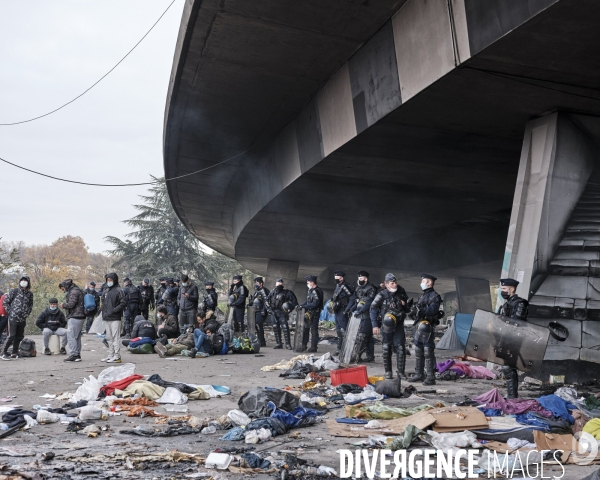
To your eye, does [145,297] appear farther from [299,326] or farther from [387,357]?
[387,357]

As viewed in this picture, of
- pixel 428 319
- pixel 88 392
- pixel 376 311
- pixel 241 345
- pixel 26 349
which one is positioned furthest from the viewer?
pixel 241 345

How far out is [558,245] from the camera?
33.9 ft

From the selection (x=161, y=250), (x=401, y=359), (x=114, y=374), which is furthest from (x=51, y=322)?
(x=161, y=250)

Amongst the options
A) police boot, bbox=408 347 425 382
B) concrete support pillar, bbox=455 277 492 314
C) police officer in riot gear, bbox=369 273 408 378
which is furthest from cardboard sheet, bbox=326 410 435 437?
concrete support pillar, bbox=455 277 492 314

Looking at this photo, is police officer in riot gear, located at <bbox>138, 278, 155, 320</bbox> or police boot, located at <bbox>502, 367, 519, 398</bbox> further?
police officer in riot gear, located at <bbox>138, 278, 155, 320</bbox>

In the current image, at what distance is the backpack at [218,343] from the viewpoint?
49.5 ft

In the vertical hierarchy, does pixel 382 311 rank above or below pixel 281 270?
below

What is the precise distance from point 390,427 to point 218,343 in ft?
31.2

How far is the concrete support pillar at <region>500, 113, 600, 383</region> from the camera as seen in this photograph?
10055 millimetres

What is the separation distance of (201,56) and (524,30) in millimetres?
5886

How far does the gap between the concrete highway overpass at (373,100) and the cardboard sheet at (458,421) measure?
4.60 m

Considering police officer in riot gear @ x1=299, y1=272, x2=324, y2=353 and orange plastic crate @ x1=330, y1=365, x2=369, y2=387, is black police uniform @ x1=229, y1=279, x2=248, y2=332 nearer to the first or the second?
police officer in riot gear @ x1=299, y1=272, x2=324, y2=353

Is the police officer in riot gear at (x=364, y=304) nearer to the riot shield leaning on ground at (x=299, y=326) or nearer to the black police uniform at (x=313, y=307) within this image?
the black police uniform at (x=313, y=307)

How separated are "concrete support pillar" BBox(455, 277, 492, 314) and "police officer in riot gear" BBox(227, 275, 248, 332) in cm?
1664
